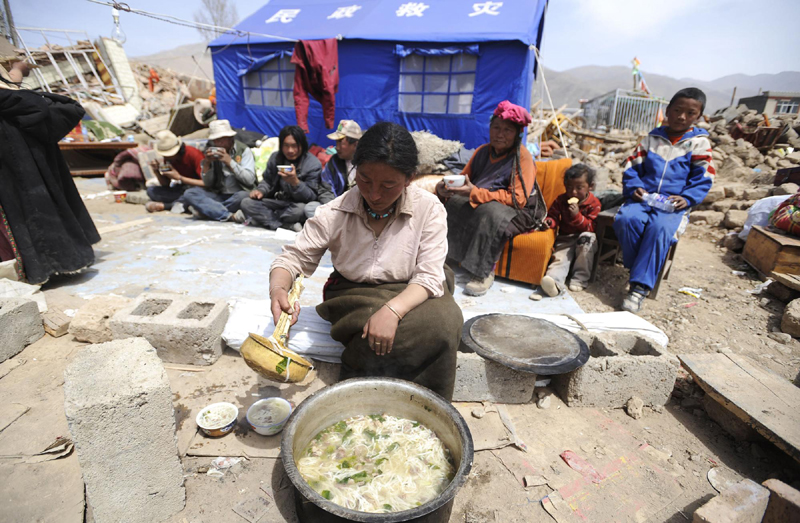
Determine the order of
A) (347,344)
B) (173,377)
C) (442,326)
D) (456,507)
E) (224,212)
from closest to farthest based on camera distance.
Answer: (456,507), (442,326), (347,344), (173,377), (224,212)

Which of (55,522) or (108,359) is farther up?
(108,359)

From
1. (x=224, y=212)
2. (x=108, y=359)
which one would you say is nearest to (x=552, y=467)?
(x=108, y=359)

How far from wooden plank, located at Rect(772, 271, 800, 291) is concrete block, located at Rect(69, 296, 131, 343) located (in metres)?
5.99

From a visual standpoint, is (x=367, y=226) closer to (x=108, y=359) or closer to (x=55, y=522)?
(x=108, y=359)

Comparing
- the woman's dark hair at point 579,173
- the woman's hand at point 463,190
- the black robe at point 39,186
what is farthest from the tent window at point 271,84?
→ the woman's dark hair at point 579,173

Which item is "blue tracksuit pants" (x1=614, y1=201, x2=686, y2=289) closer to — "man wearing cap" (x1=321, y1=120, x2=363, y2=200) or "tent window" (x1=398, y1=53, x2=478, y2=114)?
"man wearing cap" (x1=321, y1=120, x2=363, y2=200)

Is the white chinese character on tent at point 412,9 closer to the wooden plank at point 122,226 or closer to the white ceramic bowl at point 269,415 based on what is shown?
the wooden plank at point 122,226

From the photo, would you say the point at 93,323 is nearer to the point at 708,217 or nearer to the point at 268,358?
the point at 268,358

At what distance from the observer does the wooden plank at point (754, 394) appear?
7.01 ft

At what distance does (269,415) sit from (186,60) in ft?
265

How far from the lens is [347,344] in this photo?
2.43 meters

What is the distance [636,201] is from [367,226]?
3346 mm

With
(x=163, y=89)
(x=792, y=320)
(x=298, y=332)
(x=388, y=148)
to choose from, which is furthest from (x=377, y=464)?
(x=163, y=89)

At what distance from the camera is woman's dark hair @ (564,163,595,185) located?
4.09 meters
